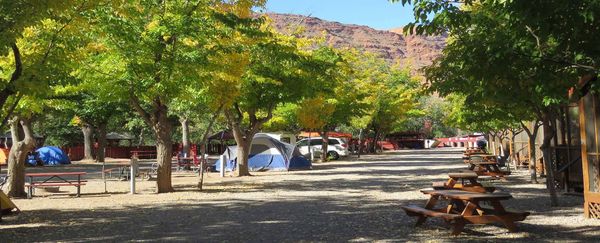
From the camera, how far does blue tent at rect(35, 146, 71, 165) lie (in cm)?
3897

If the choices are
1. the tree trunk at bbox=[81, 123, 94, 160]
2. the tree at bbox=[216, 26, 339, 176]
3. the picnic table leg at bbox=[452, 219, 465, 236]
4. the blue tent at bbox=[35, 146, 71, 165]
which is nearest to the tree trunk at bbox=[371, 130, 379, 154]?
the tree trunk at bbox=[81, 123, 94, 160]

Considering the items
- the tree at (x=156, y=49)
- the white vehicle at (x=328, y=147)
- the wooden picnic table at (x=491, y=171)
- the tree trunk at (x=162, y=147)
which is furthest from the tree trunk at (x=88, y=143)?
the wooden picnic table at (x=491, y=171)

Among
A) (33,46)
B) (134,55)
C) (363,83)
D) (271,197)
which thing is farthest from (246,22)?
(363,83)

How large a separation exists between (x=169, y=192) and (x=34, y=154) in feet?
86.6

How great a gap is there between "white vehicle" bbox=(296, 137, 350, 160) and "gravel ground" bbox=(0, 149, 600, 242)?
24026 millimetres

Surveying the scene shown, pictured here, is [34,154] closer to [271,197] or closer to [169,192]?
[169,192]

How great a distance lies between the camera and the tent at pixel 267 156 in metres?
27.6

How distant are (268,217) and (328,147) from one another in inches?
1290

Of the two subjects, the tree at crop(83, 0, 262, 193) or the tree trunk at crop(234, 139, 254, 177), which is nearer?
the tree at crop(83, 0, 262, 193)

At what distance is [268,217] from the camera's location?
10.4 m

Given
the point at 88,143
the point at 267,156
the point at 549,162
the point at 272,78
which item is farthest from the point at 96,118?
the point at 549,162

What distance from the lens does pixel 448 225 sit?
8773mm

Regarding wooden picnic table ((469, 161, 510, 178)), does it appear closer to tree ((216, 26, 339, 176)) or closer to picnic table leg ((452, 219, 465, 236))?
tree ((216, 26, 339, 176))

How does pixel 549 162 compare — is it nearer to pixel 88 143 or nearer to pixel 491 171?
pixel 491 171
